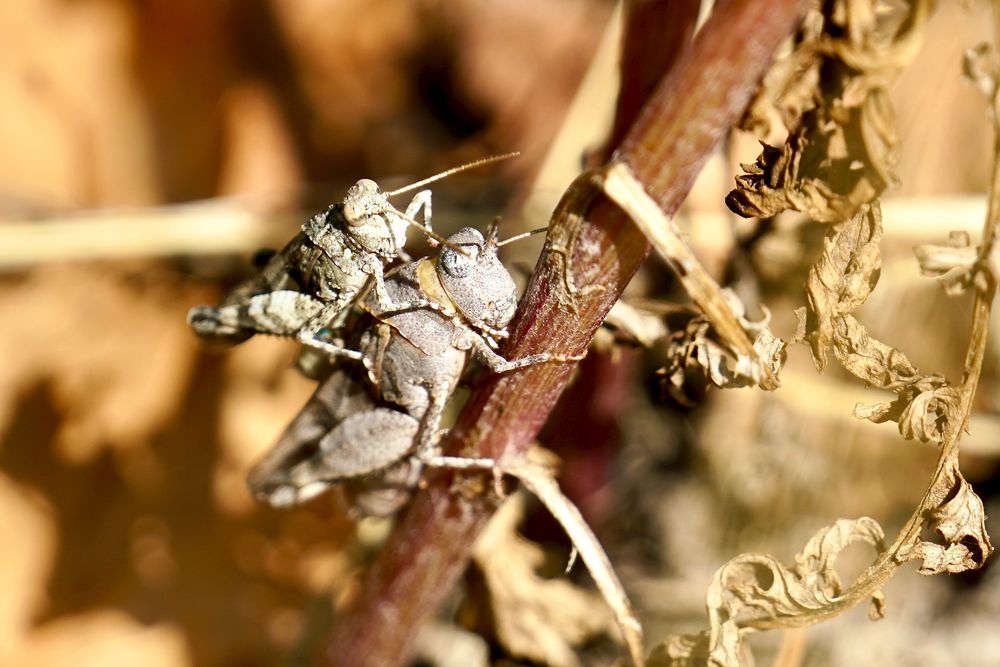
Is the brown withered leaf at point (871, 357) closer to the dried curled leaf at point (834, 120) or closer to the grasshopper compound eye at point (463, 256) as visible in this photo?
the dried curled leaf at point (834, 120)

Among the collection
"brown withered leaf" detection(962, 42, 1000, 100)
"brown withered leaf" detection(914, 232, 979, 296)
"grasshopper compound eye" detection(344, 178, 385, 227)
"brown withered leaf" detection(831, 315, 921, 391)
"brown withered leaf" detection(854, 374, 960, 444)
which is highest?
"grasshopper compound eye" detection(344, 178, 385, 227)

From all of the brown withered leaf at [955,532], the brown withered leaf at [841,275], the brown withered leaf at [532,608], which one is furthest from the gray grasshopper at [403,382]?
the brown withered leaf at [955,532]

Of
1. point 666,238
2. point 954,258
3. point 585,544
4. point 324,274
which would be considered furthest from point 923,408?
point 324,274

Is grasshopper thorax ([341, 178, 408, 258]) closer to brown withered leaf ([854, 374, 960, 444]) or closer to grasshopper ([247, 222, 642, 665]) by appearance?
grasshopper ([247, 222, 642, 665])

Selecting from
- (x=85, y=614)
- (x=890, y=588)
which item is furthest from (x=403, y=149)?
(x=890, y=588)

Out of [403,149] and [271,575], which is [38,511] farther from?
[403,149]

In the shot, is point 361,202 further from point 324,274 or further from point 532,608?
point 532,608

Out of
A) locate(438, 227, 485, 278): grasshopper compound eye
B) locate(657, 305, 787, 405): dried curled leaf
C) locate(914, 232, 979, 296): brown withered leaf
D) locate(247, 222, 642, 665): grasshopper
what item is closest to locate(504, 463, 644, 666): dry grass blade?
locate(247, 222, 642, 665): grasshopper
